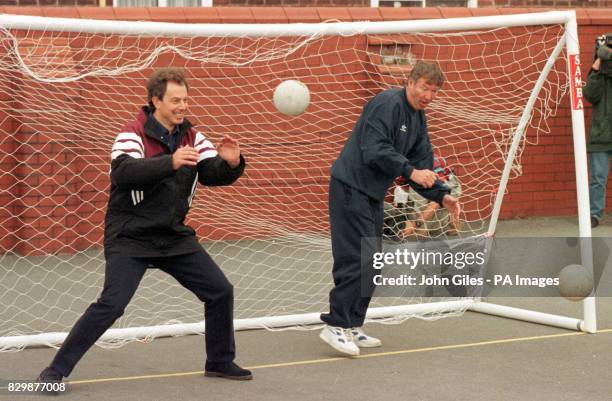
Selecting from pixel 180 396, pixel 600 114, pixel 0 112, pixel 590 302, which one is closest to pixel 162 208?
pixel 180 396

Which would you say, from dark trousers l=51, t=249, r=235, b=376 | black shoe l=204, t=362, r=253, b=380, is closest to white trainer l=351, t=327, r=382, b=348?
black shoe l=204, t=362, r=253, b=380

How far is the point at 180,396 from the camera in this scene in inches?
261

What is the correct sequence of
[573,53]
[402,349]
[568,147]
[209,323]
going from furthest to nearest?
[568,147], [573,53], [402,349], [209,323]

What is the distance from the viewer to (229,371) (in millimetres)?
6977

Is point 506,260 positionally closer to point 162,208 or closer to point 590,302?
point 590,302

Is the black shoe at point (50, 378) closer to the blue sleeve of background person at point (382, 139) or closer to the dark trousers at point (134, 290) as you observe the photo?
the dark trousers at point (134, 290)

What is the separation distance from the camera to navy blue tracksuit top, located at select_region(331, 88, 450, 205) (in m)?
7.39

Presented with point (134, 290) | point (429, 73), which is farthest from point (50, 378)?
point (429, 73)

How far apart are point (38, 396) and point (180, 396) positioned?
76 cm

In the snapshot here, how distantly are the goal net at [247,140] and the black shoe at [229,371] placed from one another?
1.10 meters

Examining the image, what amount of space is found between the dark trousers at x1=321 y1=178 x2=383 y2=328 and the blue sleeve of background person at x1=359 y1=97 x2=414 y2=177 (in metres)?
0.27

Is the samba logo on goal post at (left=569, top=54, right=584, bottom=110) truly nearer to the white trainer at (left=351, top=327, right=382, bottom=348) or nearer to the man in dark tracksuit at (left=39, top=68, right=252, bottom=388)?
the white trainer at (left=351, top=327, right=382, bottom=348)

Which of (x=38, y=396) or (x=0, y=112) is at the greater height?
(x=0, y=112)

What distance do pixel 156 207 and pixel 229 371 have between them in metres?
1.10
